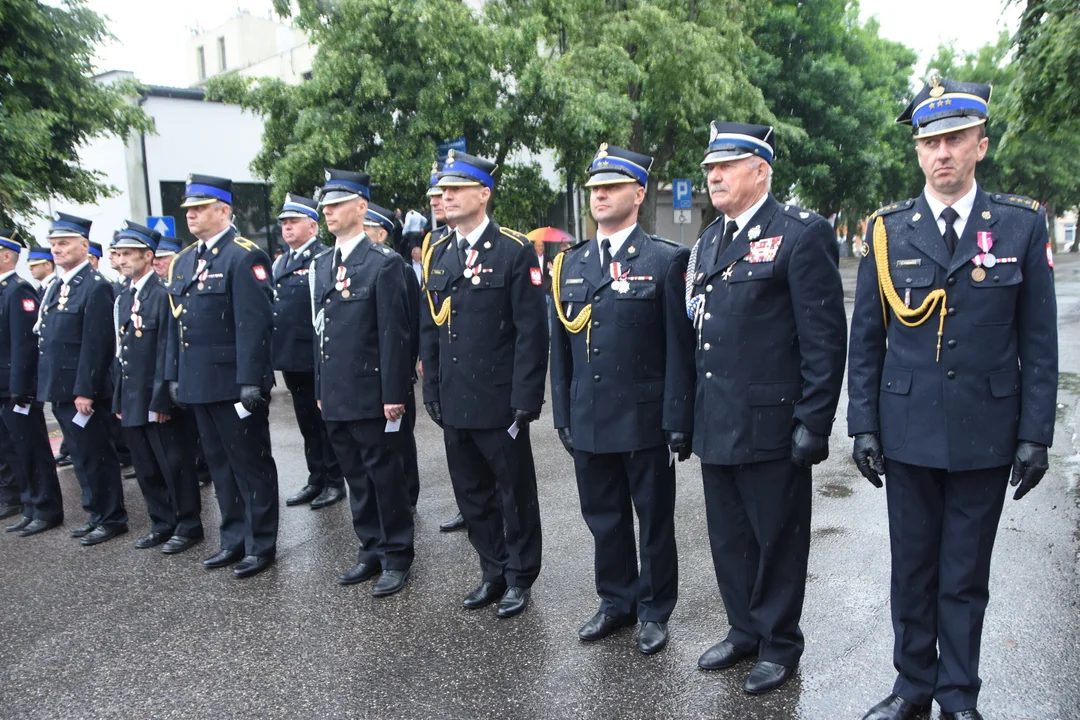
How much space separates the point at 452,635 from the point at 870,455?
2.09 m

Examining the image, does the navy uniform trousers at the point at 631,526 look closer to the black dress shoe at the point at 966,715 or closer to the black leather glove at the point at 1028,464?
the black dress shoe at the point at 966,715

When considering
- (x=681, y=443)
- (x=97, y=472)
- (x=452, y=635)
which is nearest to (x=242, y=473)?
(x=97, y=472)

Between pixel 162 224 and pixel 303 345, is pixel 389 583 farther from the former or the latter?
pixel 162 224

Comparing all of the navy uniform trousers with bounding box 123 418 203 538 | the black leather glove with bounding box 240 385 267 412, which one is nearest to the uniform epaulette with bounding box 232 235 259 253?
the black leather glove with bounding box 240 385 267 412

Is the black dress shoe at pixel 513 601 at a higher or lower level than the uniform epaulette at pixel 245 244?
lower

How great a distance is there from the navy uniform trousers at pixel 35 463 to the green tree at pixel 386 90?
775 cm

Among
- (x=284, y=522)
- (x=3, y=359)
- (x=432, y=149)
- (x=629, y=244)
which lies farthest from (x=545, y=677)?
(x=432, y=149)

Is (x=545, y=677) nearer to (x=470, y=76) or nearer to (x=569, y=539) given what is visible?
(x=569, y=539)

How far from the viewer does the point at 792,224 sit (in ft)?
11.2

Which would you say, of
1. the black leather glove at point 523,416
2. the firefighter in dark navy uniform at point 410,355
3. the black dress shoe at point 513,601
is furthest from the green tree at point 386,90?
the black dress shoe at point 513,601

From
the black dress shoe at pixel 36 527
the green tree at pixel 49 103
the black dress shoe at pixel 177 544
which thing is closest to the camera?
the black dress shoe at pixel 177 544

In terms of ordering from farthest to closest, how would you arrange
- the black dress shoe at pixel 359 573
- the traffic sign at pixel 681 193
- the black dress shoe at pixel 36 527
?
1. the traffic sign at pixel 681 193
2. the black dress shoe at pixel 36 527
3. the black dress shoe at pixel 359 573

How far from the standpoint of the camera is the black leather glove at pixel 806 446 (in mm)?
3279

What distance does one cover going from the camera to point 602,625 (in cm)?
404
